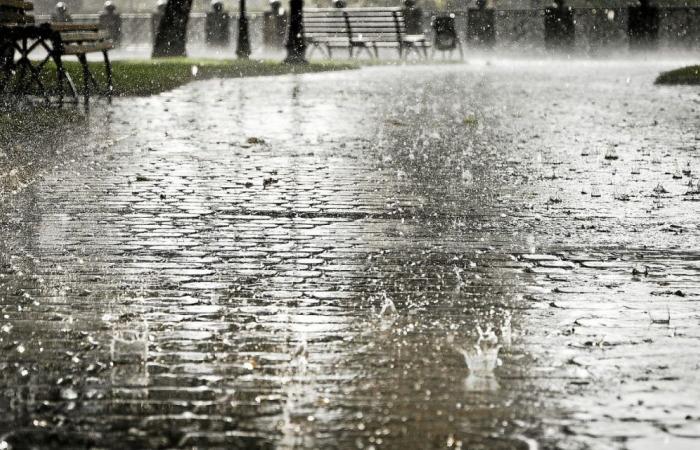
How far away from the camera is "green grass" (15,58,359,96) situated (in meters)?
17.0

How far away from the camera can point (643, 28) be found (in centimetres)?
3550

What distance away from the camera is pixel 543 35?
38875mm

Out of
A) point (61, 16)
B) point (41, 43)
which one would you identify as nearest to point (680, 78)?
point (41, 43)

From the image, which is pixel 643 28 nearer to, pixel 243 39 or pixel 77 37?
pixel 243 39

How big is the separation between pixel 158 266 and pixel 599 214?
2.68 metres

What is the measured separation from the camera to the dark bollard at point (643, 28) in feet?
115

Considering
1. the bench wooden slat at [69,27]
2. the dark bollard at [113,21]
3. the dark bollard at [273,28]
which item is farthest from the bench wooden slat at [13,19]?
the dark bollard at [113,21]

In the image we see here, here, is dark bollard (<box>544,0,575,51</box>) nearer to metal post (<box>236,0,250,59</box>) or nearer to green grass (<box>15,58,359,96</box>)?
metal post (<box>236,0,250,59</box>)

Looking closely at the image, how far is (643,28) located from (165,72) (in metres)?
19.7

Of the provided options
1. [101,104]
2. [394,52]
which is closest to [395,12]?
[394,52]

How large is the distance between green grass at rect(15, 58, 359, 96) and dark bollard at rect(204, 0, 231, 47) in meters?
14.8

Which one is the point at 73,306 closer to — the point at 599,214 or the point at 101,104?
the point at 599,214

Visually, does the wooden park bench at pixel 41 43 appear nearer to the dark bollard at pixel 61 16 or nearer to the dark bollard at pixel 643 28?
the dark bollard at pixel 643 28

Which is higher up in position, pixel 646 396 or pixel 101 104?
pixel 646 396
